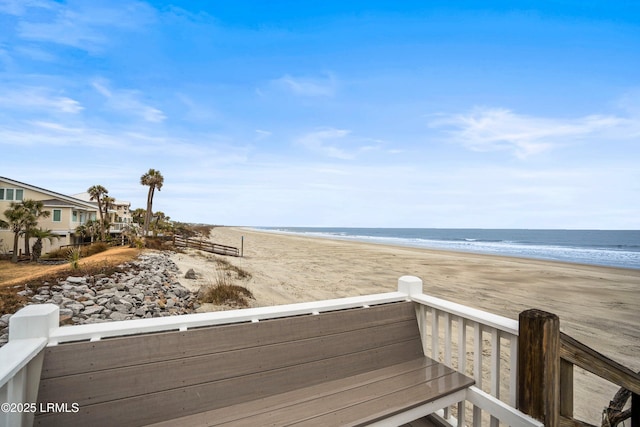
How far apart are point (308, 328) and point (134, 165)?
115 ft

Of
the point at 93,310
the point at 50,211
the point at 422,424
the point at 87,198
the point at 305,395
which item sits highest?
the point at 87,198

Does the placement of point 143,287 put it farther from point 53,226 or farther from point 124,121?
point 53,226

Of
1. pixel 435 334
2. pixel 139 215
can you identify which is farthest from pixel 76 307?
pixel 139 215

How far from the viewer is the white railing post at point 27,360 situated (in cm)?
134

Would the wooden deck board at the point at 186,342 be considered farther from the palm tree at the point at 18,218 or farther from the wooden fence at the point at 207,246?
the palm tree at the point at 18,218

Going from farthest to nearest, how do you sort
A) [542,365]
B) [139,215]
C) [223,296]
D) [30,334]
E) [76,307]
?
1. [139,215]
2. [223,296]
3. [76,307]
4. [542,365]
5. [30,334]

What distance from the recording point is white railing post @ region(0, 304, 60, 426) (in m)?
1.34

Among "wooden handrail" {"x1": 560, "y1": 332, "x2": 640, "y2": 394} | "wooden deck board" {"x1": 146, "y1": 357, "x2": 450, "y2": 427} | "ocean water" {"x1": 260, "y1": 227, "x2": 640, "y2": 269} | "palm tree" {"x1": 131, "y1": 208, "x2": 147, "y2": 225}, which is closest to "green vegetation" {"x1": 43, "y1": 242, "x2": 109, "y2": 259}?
"wooden deck board" {"x1": 146, "y1": 357, "x2": 450, "y2": 427}

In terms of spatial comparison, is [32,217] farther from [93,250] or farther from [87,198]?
[87,198]

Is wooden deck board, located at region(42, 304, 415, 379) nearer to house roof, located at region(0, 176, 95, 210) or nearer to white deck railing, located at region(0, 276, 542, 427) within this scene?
white deck railing, located at region(0, 276, 542, 427)

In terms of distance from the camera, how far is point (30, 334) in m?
1.61

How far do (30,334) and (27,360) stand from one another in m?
0.29

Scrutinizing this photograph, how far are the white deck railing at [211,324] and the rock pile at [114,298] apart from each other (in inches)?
215

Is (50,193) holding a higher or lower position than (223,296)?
higher
